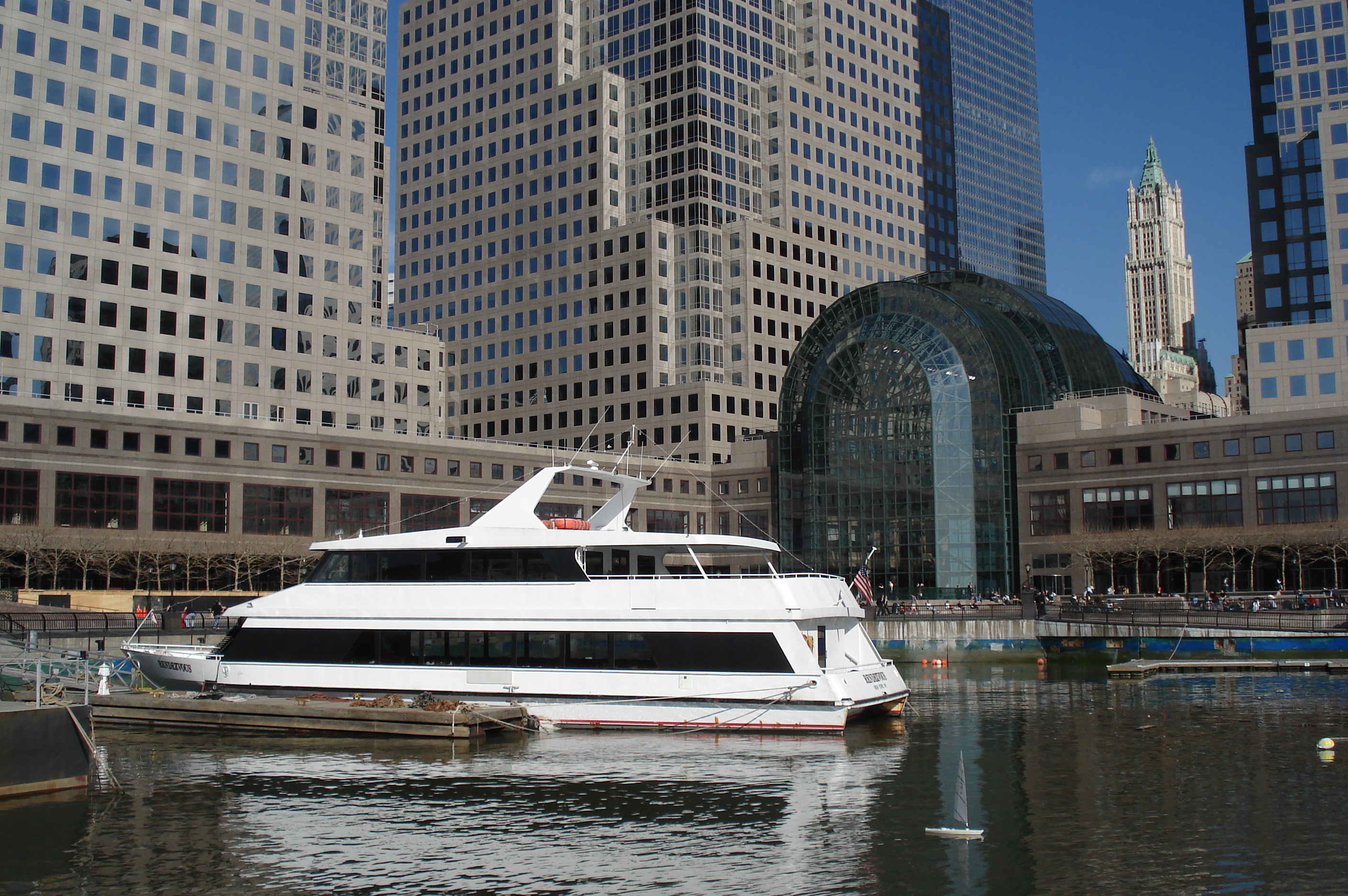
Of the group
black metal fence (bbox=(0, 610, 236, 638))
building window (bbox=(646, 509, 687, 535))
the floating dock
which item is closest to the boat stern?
the floating dock

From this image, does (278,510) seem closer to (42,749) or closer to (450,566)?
(450,566)

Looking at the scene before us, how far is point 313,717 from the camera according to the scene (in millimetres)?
34719

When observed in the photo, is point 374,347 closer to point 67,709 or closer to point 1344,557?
point 1344,557

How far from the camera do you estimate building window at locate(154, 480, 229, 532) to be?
82875 mm

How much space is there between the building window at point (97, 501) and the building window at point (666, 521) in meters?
46.4

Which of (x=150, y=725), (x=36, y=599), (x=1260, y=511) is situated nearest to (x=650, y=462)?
(x=1260, y=511)

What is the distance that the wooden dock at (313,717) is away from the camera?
3369 centimetres

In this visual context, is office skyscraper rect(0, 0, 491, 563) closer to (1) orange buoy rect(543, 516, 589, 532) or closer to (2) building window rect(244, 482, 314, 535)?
(2) building window rect(244, 482, 314, 535)

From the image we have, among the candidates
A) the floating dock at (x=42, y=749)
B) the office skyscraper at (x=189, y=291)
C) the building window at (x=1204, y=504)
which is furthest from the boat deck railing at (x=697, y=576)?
the building window at (x=1204, y=504)

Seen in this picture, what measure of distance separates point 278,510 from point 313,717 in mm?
57492

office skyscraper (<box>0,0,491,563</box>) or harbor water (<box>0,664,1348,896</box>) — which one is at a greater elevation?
office skyscraper (<box>0,0,491,563</box>)

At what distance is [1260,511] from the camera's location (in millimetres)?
84188

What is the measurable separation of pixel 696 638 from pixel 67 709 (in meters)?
16.2

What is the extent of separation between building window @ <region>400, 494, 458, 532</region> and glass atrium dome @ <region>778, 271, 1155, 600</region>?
28443mm
